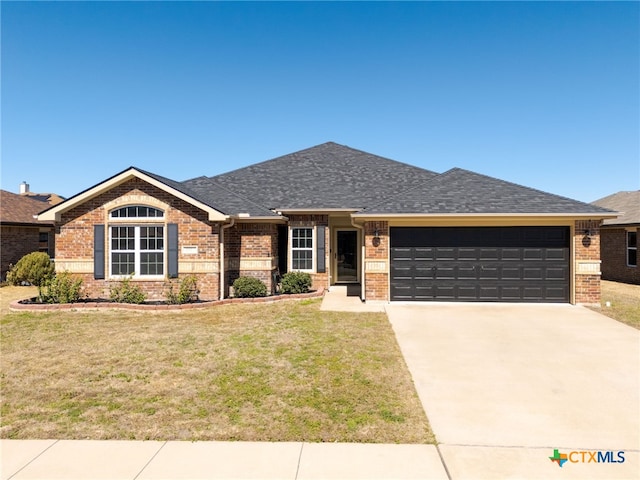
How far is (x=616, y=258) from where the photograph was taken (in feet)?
62.3

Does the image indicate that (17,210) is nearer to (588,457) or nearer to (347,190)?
(347,190)

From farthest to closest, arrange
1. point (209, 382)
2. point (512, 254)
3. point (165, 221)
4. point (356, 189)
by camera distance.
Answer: point (356, 189), point (165, 221), point (512, 254), point (209, 382)

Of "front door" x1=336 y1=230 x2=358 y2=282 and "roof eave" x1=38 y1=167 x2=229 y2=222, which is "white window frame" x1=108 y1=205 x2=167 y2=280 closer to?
"roof eave" x1=38 y1=167 x2=229 y2=222

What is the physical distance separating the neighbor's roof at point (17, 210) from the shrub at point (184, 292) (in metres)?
9.84

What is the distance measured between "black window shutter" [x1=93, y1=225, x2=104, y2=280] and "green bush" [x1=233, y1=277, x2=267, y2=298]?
178 inches

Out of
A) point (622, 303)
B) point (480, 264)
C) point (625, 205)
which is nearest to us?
point (480, 264)

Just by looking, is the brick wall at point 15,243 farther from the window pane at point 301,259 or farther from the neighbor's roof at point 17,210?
the window pane at point 301,259

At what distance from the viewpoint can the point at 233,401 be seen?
17.0 ft

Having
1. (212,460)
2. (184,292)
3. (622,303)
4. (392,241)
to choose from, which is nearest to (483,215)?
(392,241)

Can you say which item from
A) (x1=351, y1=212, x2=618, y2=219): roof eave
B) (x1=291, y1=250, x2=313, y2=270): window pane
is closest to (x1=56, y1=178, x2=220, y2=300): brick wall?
(x1=291, y1=250, x2=313, y2=270): window pane

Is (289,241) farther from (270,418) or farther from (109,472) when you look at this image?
(109,472)

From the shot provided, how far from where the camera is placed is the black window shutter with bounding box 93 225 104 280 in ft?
41.6

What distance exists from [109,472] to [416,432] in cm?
331

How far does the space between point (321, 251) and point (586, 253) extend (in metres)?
8.99
